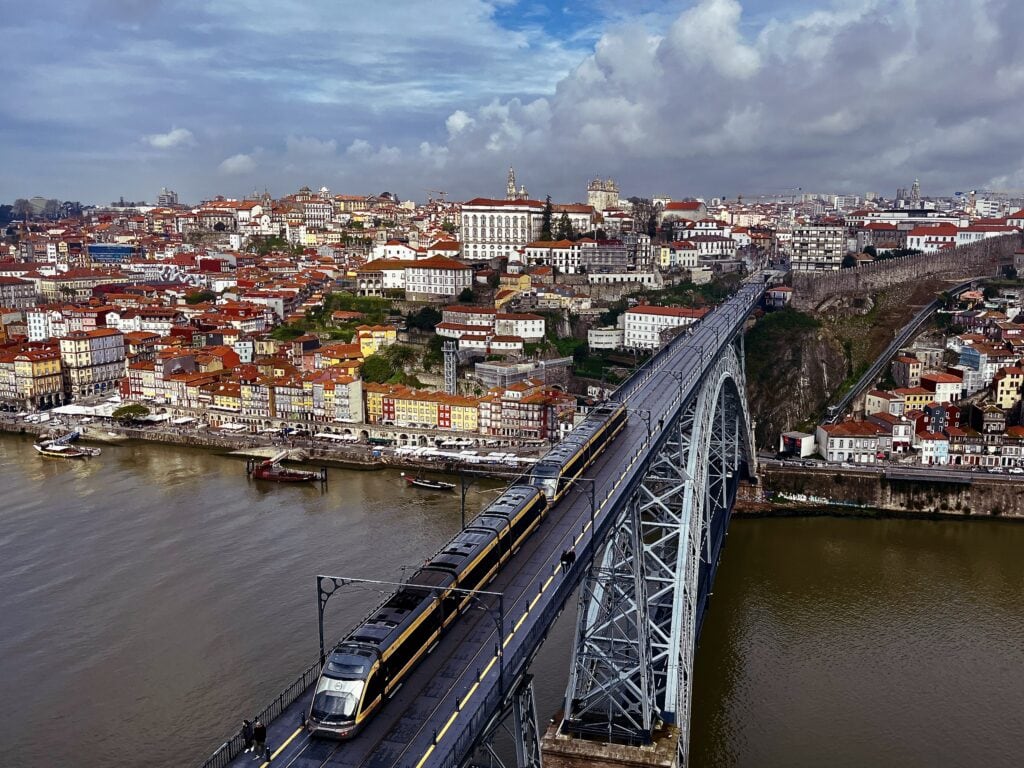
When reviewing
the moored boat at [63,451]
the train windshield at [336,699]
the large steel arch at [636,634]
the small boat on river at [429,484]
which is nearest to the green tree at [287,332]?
the moored boat at [63,451]

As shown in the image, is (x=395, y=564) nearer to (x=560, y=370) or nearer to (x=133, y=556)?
(x=133, y=556)

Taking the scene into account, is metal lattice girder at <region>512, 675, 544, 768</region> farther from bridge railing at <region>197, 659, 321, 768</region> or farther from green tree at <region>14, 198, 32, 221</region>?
green tree at <region>14, 198, 32, 221</region>

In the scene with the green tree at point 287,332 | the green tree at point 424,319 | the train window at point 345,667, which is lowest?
the train window at point 345,667

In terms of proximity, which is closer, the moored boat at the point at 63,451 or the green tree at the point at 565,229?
the moored boat at the point at 63,451

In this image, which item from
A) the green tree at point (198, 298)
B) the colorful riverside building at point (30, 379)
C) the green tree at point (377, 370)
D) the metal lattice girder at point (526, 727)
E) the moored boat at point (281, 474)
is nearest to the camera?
the metal lattice girder at point (526, 727)

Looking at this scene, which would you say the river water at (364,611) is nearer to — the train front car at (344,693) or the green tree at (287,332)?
the train front car at (344,693)

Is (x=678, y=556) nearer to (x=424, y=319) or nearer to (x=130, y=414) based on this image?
(x=424, y=319)
